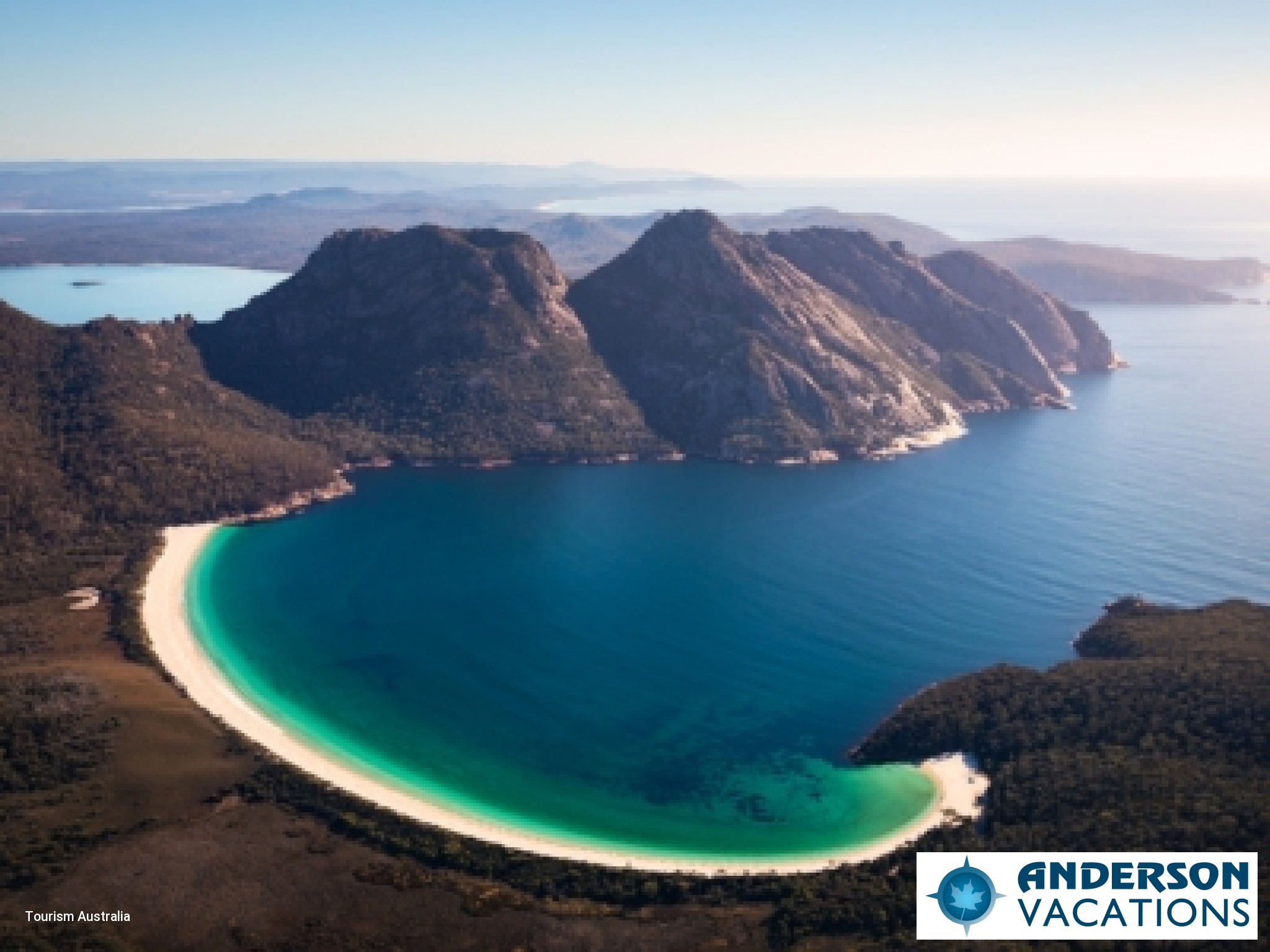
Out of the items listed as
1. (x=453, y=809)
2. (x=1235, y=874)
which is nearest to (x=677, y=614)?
(x=453, y=809)

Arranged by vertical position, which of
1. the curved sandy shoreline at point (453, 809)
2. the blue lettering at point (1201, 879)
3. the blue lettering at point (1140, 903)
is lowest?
the curved sandy shoreline at point (453, 809)

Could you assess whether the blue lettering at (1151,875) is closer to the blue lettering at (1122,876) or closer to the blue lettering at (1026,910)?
the blue lettering at (1122,876)

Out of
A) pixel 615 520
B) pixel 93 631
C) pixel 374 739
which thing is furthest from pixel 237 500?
pixel 374 739

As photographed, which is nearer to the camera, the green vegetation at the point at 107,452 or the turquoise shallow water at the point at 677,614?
the turquoise shallow water at the point at 677,614

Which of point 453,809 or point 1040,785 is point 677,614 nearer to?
point 453,809

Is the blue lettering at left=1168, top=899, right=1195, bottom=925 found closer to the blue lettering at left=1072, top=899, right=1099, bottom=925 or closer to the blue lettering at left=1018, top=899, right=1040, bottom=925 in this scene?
the blue lettering at left=1072, top=899, right=1099, bottom=925

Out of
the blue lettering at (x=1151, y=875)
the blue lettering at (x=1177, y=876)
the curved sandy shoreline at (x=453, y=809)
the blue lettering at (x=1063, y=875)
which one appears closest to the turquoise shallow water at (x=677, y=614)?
the curved sandy shoreline at (x=453, y=809)

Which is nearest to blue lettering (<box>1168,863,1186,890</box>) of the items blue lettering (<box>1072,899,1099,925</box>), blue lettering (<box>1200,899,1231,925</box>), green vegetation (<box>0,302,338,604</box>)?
blue lettering (<box>1200,899,1231,925</box>)
